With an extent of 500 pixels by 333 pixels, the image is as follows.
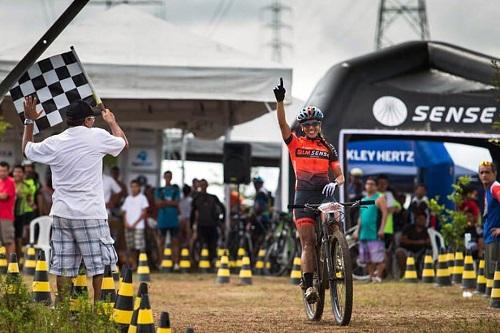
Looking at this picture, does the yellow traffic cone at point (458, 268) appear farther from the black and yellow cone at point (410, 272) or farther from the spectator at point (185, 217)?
the spectator at point (185, 217)

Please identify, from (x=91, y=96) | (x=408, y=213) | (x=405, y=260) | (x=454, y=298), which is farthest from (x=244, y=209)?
(x=91, y=96)

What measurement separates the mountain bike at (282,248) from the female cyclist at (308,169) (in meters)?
9.46

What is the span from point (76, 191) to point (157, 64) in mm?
11121

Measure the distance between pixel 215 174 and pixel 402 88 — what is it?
2101 cm

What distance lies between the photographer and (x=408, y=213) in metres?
23.5

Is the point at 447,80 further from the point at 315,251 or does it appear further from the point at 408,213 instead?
the point at 315,251

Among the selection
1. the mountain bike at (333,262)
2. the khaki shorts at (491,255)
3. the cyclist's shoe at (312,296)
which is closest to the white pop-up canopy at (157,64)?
the khaki shorts at (491,255)

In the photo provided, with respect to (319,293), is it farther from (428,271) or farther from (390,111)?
(390,111)

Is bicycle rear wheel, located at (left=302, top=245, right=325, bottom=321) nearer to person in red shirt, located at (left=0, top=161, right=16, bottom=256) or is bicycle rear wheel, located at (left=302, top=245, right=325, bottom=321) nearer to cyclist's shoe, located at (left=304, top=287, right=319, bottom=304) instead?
cyclist's shoe, located at (left=304, top=287, right=319, bottom=304)

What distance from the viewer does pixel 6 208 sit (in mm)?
19641

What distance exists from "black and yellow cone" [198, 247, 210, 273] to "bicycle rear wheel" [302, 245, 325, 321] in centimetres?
1117

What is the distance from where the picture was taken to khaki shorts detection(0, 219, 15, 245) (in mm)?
19483

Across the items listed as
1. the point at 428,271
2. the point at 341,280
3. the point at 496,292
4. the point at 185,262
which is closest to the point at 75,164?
the point at 341,280

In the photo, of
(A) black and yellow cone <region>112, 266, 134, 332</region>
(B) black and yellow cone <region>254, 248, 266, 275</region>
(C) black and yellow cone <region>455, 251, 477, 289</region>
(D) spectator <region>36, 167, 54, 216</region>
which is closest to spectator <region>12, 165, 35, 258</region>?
(D) spectator <region>36, 167, 54, 216</region>
